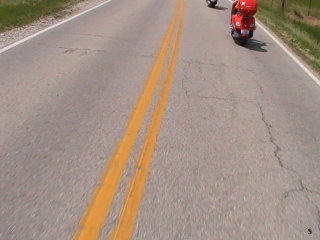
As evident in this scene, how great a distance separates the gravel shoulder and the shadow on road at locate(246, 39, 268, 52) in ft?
22.0

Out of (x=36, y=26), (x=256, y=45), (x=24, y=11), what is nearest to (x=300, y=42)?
(x=256, y=45)

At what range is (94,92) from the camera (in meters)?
7.35

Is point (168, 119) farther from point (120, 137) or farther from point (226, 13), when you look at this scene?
point (226, 13)

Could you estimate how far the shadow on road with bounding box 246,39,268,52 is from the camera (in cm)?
1318

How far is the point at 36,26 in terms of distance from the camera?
13.2 metres

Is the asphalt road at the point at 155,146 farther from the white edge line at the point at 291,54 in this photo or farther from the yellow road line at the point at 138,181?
the white edge line at the point at 291,54

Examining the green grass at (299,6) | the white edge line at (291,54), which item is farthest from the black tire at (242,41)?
the green grass at (299,6)

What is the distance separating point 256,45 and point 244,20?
4.32ft

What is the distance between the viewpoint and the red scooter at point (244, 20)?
12617 mm

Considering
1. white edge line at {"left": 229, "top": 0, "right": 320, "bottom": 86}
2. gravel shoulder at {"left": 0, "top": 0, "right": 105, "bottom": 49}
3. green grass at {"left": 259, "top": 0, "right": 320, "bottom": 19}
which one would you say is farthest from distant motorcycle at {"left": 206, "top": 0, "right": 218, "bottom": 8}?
green grass at {"left": 259, "top": 0, "right": 320, "bottom": 19}

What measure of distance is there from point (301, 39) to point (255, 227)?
1336cm

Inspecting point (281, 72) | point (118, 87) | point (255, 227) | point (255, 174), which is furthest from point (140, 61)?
point (255, 227)

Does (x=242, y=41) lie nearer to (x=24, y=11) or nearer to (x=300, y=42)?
(x=300, y=42)

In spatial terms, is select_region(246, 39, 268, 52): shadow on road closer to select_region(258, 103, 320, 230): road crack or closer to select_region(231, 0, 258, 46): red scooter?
select_region(231, 0, 258, 46): red scooter
